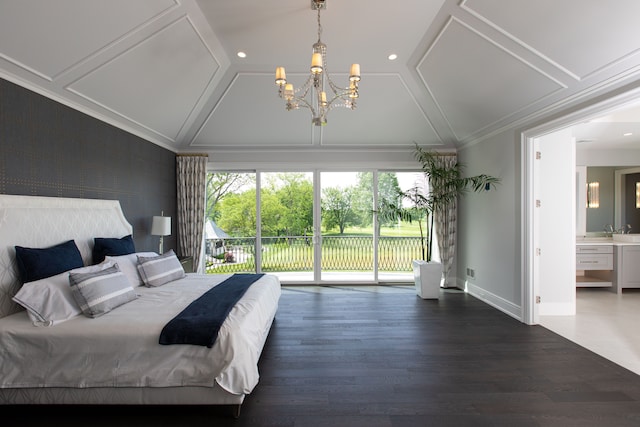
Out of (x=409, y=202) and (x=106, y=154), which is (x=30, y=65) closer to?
(x=106, y=154)

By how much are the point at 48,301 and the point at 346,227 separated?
433 centimetres

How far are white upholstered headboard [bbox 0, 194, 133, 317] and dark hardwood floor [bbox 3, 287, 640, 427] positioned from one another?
101 centimetres

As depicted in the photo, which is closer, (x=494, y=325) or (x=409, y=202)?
(x=494, y=325)

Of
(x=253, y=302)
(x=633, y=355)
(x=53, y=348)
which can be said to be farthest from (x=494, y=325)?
(x=53, y=348)

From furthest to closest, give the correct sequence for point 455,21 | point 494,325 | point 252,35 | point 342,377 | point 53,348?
point 494,325
point 252,35
point 455,21
point 342,377
point 53,348

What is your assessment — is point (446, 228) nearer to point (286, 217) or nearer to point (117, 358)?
point (286, 217)

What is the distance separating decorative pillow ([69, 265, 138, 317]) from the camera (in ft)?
7.24

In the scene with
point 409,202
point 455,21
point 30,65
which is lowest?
point 409,202

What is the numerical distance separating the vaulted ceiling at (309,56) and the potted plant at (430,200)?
622 millimetres

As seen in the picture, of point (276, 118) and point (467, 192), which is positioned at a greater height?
point (276, 118)

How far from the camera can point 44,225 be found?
2672 millimetres

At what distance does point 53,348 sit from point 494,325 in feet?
14.0

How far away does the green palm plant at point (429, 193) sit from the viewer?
4809 millimetres

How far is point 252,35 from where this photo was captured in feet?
10.7
